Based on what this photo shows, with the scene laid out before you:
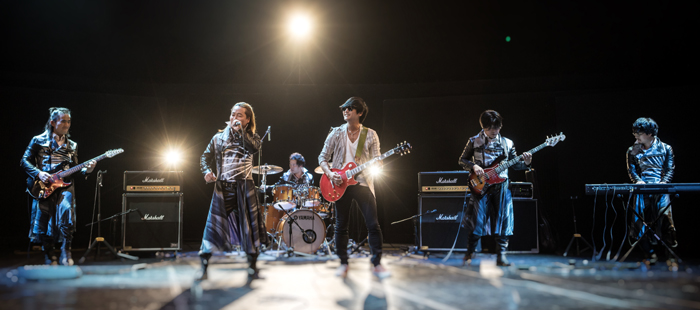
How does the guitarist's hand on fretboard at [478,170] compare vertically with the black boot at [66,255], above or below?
above

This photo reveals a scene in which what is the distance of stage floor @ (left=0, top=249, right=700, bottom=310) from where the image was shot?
9.80 ft

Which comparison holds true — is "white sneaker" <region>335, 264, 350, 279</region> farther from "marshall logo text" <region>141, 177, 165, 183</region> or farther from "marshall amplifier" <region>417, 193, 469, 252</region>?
"marshall logo text" <region>141, 177, 165, 183</region>

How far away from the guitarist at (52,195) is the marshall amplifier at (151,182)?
0.70m

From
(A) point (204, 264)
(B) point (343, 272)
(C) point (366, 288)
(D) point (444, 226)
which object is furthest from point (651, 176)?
(A) point (204, 264)

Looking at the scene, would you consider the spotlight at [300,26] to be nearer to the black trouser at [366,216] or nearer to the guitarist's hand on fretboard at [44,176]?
the black trouser at [366,216]

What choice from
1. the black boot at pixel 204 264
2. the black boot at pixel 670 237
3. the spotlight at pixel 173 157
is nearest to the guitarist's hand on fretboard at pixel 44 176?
the black boot at pixel 204 264

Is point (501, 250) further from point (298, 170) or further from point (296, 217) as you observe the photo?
point (298, 170)

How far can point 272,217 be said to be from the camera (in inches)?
280

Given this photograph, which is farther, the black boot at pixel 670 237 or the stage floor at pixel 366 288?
the black boot at pixel 670 237

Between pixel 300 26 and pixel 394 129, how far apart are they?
8.27ft

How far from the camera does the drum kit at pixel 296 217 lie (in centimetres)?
666

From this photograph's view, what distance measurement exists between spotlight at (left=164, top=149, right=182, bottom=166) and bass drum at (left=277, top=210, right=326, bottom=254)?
327 centimetres

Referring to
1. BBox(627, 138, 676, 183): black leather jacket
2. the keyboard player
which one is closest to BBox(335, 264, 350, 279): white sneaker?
the keyboard player

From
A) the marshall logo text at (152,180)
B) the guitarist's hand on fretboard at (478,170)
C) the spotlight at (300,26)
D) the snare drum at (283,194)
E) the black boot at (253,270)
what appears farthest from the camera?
the spotlight at (300,26)
